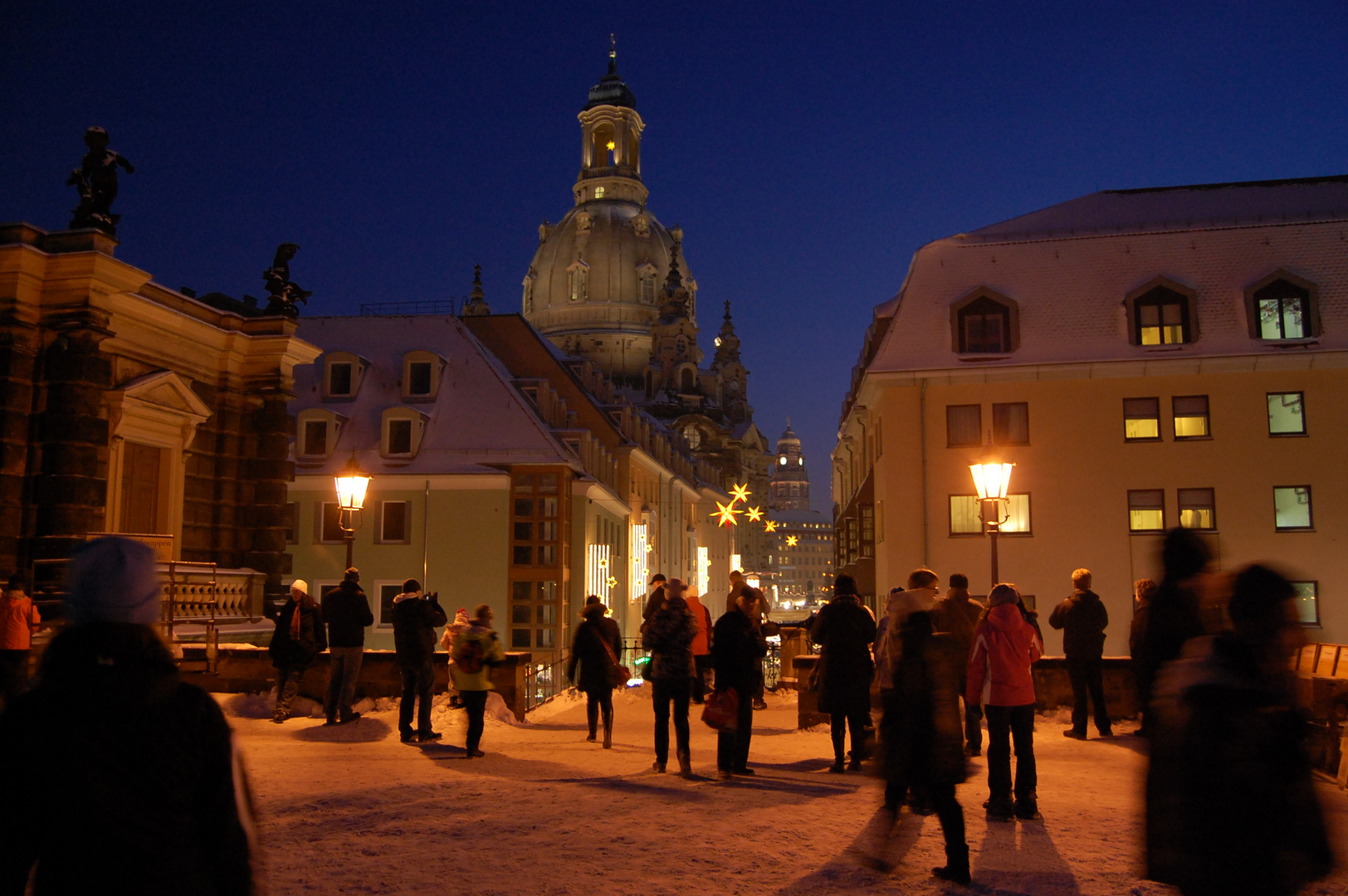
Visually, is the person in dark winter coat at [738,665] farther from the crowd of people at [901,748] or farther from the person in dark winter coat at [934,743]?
the person in dark winter coat at [934,743]

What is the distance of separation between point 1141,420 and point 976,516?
16.4ft

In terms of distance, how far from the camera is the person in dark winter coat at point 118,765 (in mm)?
2914

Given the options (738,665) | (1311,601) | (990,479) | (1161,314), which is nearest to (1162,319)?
(1161,314)

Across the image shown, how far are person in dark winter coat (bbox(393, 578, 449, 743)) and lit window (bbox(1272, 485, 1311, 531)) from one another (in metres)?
23.8

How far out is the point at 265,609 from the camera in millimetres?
22406

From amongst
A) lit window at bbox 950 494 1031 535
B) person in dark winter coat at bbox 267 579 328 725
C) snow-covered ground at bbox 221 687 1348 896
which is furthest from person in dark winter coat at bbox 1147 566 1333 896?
lit window at bbox 950 494 1031 535

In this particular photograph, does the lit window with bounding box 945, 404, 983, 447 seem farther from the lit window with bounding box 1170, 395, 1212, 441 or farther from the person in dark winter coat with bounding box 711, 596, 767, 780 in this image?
the person in dark winter coat with bounding box 711, 596, 767, 780

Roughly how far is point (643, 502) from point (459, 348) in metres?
16.6

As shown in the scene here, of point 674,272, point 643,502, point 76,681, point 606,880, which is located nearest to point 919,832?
point 606,880

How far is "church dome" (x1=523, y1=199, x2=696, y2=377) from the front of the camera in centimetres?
10738

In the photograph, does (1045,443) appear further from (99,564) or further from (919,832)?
(99,564)

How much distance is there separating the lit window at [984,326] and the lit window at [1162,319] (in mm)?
3350

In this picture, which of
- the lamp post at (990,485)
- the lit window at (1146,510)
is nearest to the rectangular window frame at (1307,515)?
the lit window at (1146,510)

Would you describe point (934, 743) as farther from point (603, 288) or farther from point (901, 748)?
point (603, 288)
